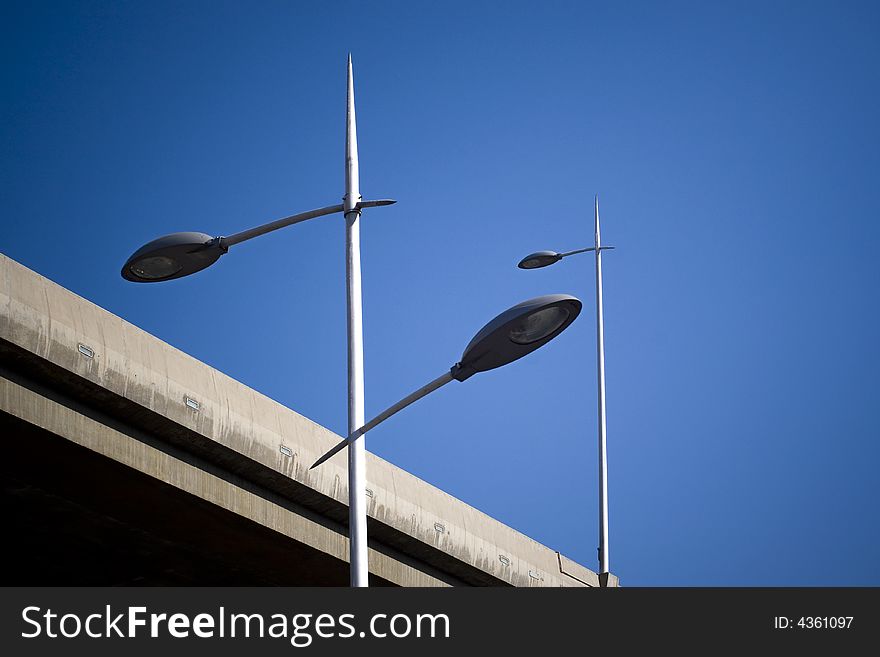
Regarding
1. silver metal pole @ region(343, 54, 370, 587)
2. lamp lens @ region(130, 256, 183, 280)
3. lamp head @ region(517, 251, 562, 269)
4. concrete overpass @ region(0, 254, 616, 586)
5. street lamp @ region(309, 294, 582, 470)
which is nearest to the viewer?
street lamp @ region(309, 294, 582, 470)

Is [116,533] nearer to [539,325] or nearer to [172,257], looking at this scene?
[172,257]

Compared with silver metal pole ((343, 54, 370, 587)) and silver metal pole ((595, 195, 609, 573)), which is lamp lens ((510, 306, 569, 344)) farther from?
silver metal pole ((595, 195, 609, 573))

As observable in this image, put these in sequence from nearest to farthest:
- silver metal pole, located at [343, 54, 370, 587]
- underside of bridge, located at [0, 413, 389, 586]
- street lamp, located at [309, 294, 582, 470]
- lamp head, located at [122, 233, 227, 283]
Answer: street lamp, located at [309, 294, 582, 470]
silver metal pole, located at [343, 54, 370, 587]
lamp head, located at [122, 233, 227, 283]
underside of bridge, located at [0, 413, 389, 586]

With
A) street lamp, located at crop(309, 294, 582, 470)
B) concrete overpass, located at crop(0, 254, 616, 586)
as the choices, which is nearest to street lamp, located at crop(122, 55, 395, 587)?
street lamp, located at crop(309, 294, 582, 470)

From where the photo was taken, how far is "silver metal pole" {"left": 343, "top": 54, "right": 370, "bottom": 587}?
12.1 metres

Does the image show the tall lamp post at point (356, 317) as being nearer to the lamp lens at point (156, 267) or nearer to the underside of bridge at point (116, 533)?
the lamp lens at point (156, 267)

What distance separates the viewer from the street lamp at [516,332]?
37.8ft

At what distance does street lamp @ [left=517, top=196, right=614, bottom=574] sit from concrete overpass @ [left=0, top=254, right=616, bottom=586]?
2.67m

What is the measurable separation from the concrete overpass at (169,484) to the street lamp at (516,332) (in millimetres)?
6622

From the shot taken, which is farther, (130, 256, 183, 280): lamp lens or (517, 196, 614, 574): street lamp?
(517, 196, 614, 574): street lamp

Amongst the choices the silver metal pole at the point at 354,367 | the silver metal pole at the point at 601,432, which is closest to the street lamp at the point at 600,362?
the silver metal pole at the point at 601,432

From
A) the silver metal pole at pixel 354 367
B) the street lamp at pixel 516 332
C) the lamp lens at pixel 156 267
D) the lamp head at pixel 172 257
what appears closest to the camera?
the street lamp at pixel 516 332

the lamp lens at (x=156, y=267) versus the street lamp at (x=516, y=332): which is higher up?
the lamp lens at (x=156, y=267)
